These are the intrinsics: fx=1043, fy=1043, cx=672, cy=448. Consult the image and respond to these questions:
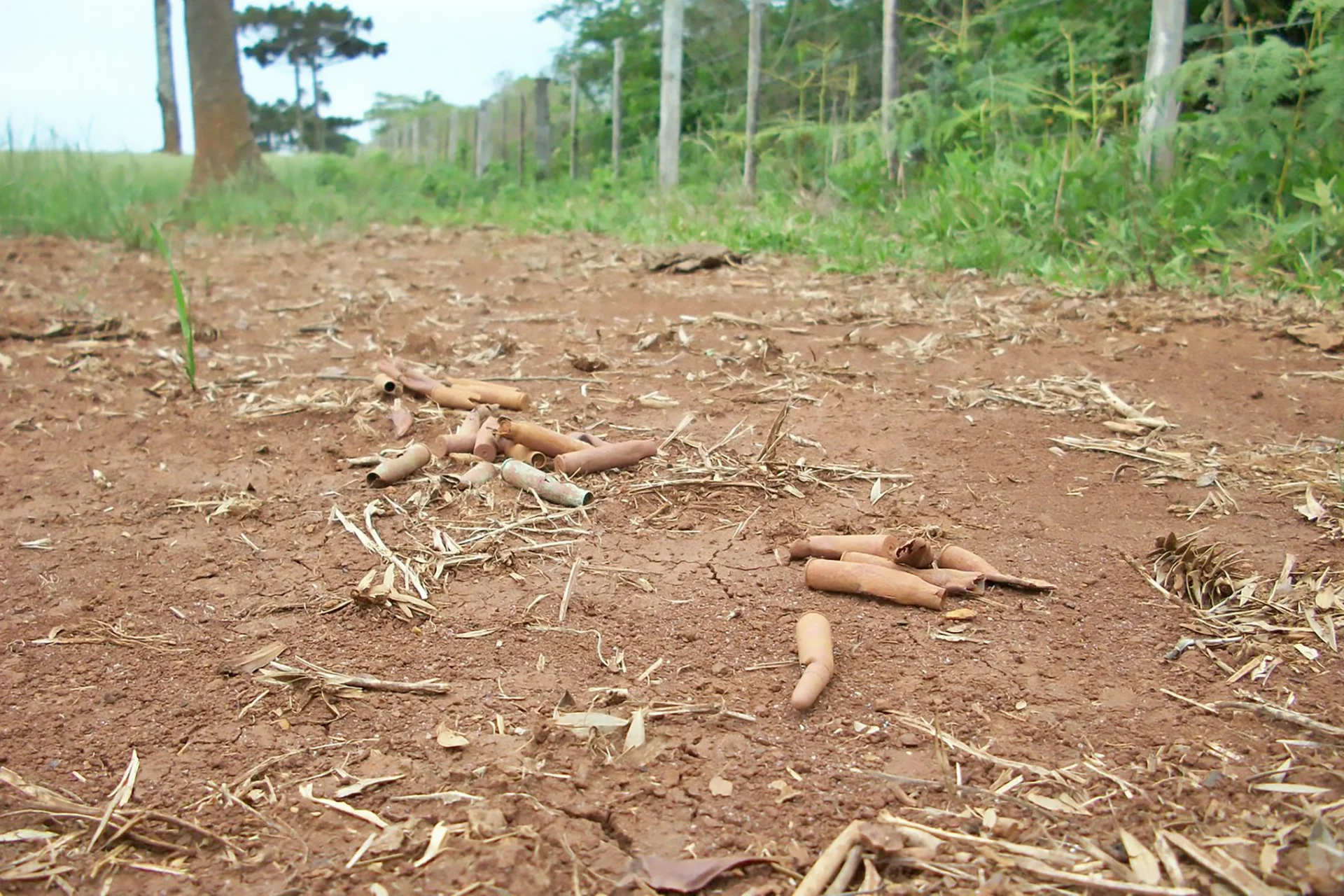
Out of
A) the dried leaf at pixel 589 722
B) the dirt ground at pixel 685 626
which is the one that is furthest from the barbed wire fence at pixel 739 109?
the dried leaf at pixel 589 722

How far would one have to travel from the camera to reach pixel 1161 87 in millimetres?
4633

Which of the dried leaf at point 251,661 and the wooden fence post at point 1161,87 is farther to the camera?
the wooden fence post at point 1161,87

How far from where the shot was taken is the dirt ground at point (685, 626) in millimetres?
1332

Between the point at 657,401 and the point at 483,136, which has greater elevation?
the point at 483,136

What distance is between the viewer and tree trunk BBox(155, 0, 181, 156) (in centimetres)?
1814

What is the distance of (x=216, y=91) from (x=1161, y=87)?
9.60m

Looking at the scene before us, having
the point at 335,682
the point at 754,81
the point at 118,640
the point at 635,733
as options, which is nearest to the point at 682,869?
the point at 635,733

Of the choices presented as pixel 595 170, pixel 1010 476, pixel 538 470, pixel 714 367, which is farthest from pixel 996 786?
pixel 595 170

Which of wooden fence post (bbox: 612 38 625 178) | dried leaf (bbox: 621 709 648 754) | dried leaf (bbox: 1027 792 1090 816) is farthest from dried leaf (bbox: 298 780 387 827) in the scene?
wooden fence post (bbox: 612 38 625 178)

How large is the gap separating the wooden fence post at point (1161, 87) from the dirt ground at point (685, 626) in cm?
130

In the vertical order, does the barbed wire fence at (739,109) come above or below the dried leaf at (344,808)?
above

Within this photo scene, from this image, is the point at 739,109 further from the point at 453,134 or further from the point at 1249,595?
the point at 1249,595

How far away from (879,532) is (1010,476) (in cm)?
47

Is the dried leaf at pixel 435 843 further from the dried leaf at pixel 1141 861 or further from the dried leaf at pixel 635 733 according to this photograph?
the dried leaf at pixel 1141 861
